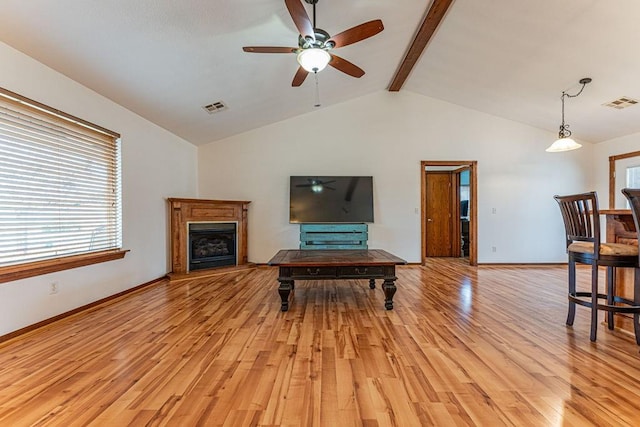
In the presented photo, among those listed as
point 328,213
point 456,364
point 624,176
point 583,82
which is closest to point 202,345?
point 456,364

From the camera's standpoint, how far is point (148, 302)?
3406 millimetres

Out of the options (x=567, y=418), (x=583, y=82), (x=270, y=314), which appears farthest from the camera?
(x=583, y=82)

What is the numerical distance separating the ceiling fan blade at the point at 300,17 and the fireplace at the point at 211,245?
3531 mm

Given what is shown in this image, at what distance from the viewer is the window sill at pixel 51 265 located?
2.36 meters

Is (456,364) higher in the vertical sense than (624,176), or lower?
lower

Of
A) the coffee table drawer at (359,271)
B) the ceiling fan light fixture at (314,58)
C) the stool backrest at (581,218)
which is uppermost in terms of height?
the ceiling fan light fixture at (314,58)

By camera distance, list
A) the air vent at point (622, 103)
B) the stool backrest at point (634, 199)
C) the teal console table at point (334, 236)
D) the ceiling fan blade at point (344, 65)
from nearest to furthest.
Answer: the stool backrest at point (634, 199) → the ceiling fan blade at point (344, 65) → the air vent at point (622, 103) → the teal console table at point (334, 236)

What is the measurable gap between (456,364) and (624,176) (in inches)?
226

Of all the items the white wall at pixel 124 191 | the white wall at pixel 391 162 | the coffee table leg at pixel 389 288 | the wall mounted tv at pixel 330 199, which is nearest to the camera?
the white wall at pixel 124 191

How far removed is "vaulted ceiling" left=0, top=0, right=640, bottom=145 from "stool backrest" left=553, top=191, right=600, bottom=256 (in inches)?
80.6

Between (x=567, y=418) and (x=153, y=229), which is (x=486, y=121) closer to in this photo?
(x=567, y=418)

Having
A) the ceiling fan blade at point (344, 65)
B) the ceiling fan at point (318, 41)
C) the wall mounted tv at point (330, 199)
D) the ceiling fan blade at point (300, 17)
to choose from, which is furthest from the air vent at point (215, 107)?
the ceiling fan blade at point (300, 17)

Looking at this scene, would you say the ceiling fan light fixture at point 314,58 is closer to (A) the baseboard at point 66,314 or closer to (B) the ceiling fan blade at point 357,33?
(B) the ceiling fan blade at point 357,33

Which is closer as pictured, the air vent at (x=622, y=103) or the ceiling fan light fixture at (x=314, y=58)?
the ceiling fan light fixture at (x=314, y=58)
